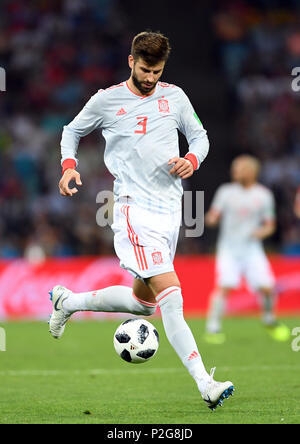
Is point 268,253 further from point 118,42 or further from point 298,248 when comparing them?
point 118,42

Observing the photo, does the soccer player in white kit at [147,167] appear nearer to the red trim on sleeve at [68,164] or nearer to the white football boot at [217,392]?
the red trim on sleeve at [68,164]

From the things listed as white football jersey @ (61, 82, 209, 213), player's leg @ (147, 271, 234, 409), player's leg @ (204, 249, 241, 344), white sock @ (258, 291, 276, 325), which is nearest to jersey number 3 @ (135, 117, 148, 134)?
white football jersey @ (61, 82, 209, 213)

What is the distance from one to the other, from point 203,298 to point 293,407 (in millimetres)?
9805

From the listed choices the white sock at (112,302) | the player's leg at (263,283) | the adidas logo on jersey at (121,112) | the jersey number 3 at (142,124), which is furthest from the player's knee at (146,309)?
the player's leg at (263,283)

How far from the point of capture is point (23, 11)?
21.4 metres

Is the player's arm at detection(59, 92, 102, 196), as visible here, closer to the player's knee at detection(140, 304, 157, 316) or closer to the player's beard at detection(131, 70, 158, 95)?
the player's beard at detection(131, 70, 158, 95)

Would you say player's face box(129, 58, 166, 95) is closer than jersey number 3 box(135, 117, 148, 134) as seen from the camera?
Yes

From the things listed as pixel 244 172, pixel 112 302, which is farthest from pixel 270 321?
pixel 112 302

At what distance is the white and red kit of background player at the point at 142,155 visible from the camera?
21.2ft

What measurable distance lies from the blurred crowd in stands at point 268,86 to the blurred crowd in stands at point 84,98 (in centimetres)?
2

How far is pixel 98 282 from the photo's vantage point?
15.6 m

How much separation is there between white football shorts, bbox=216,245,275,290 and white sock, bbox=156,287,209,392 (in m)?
6.45

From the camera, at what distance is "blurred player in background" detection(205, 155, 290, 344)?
1262 cm
